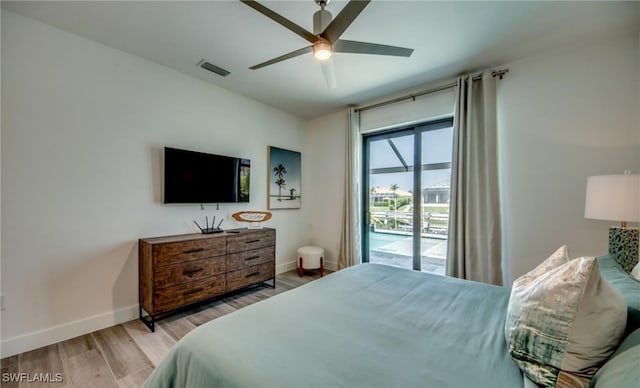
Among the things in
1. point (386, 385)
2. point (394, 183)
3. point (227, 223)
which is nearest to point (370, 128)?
point (394, 183)

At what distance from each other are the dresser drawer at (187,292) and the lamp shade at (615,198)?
346cm

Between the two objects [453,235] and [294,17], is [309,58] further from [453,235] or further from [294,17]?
[453,235]

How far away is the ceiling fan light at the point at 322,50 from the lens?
1.70 metres

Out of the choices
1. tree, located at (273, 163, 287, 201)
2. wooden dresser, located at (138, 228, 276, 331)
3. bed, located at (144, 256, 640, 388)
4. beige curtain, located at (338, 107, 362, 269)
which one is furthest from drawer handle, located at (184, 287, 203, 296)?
beige curtain, located at (338, 107, 362, 269)

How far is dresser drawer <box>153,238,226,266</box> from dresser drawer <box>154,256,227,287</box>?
0.16 feet

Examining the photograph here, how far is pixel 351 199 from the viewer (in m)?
3.79

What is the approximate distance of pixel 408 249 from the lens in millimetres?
3547

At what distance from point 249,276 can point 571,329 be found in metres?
2.88

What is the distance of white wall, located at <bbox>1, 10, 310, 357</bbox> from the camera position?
193 cm

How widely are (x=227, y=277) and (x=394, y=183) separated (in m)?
2.65

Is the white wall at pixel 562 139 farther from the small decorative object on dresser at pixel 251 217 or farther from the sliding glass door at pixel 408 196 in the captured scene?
the small decorative object on dresser at pixel 251 217

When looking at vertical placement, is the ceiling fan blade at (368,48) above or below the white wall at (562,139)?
above

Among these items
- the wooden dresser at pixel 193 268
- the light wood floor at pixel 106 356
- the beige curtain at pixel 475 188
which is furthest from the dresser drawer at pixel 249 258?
the beige curtain at pixel 475 188

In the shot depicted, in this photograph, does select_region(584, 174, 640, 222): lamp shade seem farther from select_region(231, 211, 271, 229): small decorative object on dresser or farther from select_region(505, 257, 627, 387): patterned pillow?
select_region(231, 211, 271, 229): small decorative object on dresser
